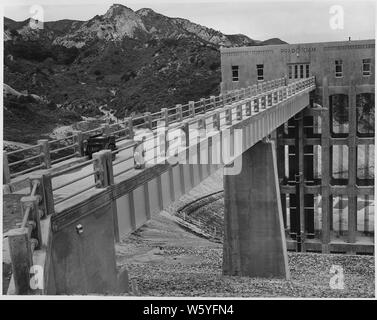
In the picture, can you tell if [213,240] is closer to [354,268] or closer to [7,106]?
[354,268]

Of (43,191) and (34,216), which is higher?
(43,191)

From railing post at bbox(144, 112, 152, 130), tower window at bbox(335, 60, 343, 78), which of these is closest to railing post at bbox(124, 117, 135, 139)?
railing post at bbox(144, 112, 152, 130)

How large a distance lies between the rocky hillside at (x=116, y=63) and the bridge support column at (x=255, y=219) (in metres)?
25.5

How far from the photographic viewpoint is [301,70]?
3584 cm

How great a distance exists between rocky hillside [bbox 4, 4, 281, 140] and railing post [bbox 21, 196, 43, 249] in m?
39.8

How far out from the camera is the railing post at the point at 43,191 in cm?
670

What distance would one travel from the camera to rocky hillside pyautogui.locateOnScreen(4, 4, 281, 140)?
55.1 m

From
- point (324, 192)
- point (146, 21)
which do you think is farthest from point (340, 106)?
point (324, 192)

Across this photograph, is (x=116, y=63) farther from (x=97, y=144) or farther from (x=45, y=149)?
(x=45, y=149)

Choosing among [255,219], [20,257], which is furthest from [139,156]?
[255,219]

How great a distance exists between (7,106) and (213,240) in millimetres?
19688

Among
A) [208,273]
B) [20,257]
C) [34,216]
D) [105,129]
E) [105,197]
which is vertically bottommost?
[208,273]

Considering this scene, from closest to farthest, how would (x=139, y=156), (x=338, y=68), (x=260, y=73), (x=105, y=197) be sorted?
(x=105, y=197), (x=139, y=156), (x=338, y=68), (x=260, y=73)

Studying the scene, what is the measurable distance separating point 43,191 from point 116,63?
2680 inches
